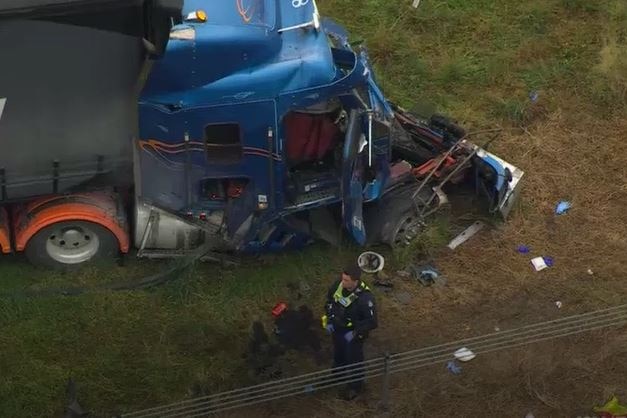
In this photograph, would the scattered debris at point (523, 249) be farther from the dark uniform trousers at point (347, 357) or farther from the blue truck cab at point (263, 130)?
the dark uniform trousers at point (347, 357)

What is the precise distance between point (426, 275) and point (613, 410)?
7.34 feet

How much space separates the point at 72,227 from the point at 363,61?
3.10 m

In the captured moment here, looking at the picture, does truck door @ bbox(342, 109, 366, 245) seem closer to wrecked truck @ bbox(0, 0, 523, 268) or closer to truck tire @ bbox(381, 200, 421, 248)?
wrecked truck @ bbox(0, 0, 523, 268)

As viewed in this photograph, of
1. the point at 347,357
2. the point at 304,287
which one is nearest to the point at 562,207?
the point at 304,287

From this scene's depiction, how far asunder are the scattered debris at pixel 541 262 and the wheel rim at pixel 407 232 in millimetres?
1204

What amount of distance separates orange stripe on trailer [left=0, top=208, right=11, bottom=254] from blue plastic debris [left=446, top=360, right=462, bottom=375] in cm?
414

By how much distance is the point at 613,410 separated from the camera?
7484 millimetres

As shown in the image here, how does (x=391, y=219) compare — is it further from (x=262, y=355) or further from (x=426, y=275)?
(x=262, y=355)

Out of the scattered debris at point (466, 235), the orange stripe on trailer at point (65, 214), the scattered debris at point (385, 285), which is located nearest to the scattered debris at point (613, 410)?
the scattered debris at point (385, 285)

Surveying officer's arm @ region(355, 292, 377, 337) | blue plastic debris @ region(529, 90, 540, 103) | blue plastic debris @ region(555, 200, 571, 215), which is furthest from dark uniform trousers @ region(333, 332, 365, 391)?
blue plastic debris @ region(529, 90, 540, 103)

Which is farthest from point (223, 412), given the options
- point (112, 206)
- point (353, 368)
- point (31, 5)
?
point (31, 5)

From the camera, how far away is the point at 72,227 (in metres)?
8.53

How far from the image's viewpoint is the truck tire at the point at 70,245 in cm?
848

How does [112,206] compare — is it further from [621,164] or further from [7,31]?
[621,164]
